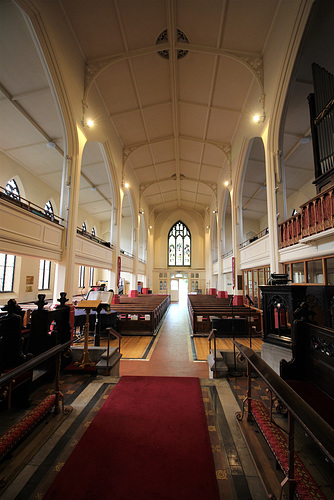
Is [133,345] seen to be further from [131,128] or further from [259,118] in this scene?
[131,128]

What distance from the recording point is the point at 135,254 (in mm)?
14133

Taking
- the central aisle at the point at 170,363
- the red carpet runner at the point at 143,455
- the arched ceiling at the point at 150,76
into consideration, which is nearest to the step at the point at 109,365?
the central aisle at the point at 170,363

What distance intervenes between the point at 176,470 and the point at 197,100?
10045mm

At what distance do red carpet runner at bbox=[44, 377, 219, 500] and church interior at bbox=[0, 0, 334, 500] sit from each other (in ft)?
0.05

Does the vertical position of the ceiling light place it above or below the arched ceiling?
below

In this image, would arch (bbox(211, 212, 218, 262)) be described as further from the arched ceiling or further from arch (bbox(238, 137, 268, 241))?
the arched ceiling

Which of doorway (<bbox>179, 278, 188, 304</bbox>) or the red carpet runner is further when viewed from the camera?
doorway (<bbox>179, 278, 188, 304</bbox>)

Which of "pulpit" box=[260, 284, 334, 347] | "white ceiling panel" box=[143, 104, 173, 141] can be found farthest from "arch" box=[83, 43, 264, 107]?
"pulpit" box=[260, 284, 334, 347]

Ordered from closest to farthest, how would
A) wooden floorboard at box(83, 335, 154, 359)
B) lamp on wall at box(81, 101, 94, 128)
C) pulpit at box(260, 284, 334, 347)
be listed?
1. pulpit at box(260, 284, 334, 347)
2. wooden floorboard at box(83, 335, 154, 359)
3. lamp on wall at box(81, 101, 94, 128)

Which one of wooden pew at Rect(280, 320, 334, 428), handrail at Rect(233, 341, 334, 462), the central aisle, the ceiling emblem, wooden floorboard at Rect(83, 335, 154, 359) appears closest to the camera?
handrail at Rect(233, 341, 334, 462)

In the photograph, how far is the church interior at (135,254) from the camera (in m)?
1.72

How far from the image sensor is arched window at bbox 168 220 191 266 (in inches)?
840

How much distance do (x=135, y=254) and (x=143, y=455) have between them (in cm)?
1252

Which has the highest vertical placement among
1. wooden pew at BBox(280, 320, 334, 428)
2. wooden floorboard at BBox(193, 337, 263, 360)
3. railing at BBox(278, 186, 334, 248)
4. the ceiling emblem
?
the ceiling emblem
